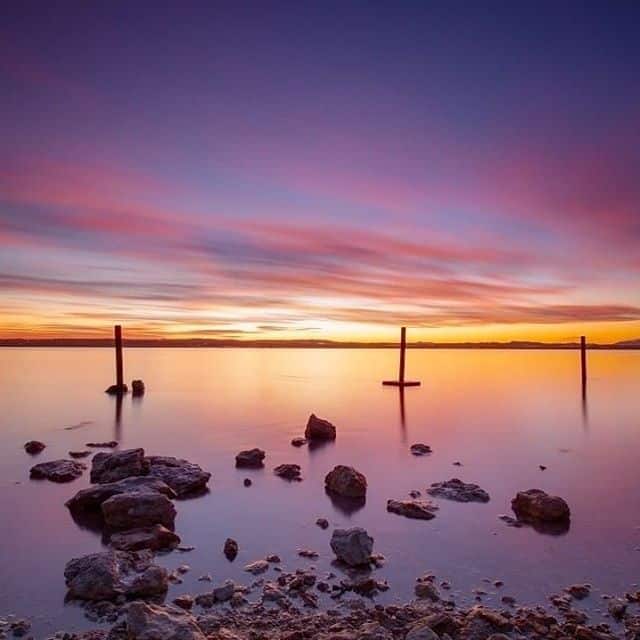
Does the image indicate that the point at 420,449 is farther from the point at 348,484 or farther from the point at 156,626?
the point at 156,626

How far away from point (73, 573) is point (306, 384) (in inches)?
1752

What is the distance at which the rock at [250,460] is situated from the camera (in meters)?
16.9

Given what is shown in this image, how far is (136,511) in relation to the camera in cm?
1058

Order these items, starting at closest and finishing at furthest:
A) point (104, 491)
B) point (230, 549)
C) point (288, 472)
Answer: point (230, 549) < point (104, 491) < point (288, 472)

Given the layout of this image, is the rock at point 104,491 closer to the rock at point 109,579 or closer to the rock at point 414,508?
the rock at point 109,579

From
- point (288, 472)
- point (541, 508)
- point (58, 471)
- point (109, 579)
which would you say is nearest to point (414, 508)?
point (541, 508)

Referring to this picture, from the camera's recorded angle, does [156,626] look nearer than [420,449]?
Yes

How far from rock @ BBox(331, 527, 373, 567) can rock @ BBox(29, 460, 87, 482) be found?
914 cm

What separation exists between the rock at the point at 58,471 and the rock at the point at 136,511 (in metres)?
4.93

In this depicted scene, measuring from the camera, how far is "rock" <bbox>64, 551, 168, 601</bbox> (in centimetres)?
750

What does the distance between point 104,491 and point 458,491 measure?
825 centimetres

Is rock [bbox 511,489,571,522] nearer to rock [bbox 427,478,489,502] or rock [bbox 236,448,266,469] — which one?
rock [bbox 427,478,489,502]

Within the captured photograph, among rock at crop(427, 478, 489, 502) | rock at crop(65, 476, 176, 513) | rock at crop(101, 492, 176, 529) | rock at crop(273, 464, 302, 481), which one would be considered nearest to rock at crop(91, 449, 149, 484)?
rock at crop(65, 476, 176, 513)

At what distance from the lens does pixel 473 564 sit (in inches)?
356
